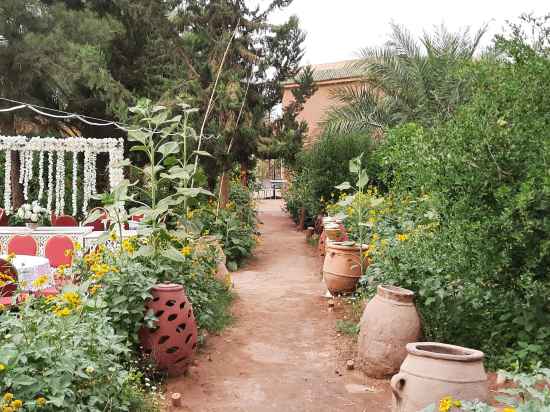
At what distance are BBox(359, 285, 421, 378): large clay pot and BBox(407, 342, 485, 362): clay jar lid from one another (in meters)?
0.87

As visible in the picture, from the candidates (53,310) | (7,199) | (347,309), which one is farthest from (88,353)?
(7,199)

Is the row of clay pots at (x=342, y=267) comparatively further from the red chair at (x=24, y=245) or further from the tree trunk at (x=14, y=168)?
the tree trunk at (x=14, y=168)

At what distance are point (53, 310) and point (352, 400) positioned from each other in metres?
2.10

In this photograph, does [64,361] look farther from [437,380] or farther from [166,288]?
[437,380]

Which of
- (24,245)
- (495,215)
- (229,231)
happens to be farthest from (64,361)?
(229,231)

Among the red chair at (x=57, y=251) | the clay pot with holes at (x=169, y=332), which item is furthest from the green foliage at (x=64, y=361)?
the red chair at (x=57, y=251)

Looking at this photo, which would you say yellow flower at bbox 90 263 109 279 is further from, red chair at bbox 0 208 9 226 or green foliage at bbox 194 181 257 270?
red chair at bbox 0 208 9 226

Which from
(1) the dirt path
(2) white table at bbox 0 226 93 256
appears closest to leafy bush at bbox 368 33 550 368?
(1) the dirt path

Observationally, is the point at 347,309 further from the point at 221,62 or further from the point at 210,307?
the point at 221,62

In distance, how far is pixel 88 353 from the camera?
2691 millimetres

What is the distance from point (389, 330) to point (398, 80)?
972 cm

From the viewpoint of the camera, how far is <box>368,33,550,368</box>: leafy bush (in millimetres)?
3184

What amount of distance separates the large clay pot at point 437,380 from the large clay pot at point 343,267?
10.9 ft

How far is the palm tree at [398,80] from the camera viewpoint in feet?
38.1
